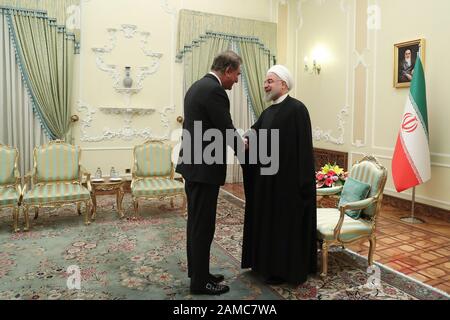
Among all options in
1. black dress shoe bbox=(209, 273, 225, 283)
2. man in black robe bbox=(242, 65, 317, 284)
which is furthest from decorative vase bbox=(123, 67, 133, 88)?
black dress shoe bbox=(209, 273, 225, 283)

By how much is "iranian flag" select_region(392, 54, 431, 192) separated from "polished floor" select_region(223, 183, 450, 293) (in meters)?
0.50

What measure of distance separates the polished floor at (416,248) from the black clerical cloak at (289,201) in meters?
0.87

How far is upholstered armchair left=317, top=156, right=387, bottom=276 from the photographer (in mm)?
2764

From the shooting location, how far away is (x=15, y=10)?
5.01 meters

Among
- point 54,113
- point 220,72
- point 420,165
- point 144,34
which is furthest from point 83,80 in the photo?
point 420,165

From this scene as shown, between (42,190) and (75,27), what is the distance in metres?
2.55

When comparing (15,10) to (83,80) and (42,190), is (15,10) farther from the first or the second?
(42,190)

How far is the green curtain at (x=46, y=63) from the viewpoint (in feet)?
16.6

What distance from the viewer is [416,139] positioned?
4.30m

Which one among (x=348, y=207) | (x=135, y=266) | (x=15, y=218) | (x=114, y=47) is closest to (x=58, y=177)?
(x=15, y=218)

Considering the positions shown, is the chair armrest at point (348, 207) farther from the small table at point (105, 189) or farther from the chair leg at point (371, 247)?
the small table at point (105, 189)

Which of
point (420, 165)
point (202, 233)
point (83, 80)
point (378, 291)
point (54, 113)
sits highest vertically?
point (83, 80)

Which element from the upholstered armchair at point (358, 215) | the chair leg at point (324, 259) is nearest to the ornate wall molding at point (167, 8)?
the upholstered armchair at point (358, 215)

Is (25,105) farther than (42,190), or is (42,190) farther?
(25,105)
